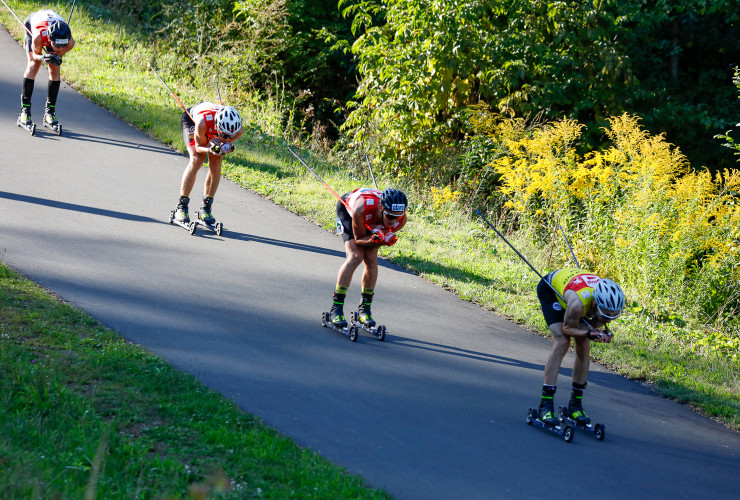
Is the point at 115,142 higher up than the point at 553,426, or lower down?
higher up

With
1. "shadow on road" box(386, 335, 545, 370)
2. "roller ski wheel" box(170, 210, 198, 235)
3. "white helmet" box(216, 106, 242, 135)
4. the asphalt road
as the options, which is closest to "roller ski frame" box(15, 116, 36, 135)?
the asphalt road

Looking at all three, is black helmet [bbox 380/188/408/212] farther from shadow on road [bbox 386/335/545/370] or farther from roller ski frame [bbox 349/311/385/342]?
shadow on road [bbox 386/335/545/370]

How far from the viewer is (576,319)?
6566 mm

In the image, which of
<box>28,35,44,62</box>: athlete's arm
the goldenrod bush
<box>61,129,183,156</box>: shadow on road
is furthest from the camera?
<box>61,129,183,156</box>: shadow on road

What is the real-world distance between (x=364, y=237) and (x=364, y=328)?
1.02 meters

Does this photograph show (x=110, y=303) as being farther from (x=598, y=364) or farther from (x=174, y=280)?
(x=598, y=364)

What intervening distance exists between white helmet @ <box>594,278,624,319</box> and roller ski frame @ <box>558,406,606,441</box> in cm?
103

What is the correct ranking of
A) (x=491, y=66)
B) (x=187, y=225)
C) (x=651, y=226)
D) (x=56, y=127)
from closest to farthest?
(x=187, y=225) < (x=651, y=226) < (x=56, y=127) < (x=491, y=66)

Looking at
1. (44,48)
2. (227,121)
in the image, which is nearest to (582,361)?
(227,121)

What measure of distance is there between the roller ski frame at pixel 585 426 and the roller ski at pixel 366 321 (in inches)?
83.4

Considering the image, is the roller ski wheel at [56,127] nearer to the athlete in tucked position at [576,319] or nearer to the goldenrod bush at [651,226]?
the goldenrod bush at [651,226]

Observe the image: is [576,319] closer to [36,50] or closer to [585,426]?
[585,426]

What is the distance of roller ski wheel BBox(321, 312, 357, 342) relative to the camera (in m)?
7.90

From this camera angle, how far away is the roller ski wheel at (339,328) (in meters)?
7.90
